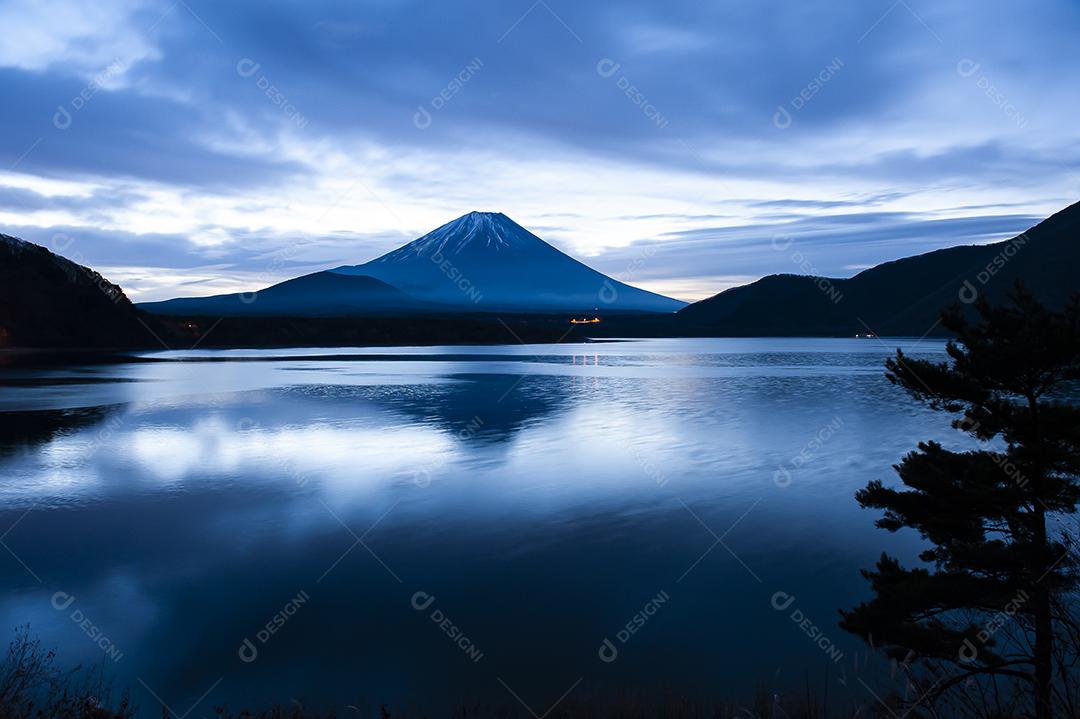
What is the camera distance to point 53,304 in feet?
239

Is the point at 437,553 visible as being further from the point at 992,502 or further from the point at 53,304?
the point at 53,304

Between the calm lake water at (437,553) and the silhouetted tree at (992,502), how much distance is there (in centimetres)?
94

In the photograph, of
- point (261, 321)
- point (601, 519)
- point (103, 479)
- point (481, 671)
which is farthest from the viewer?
point (261, 321)

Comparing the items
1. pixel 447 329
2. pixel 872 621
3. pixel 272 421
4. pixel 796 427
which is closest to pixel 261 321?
pixel 447 329

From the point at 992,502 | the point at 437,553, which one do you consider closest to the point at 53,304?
the point at 437,553

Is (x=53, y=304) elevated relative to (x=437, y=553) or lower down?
elevated

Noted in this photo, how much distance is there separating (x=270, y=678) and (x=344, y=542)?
4484mm

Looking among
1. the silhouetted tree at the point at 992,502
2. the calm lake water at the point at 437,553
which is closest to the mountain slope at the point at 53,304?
the calm lake water at the point at 437,553

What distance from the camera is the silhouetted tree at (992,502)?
258 inches

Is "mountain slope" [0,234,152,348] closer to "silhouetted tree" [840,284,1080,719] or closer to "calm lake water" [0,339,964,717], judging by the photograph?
"calm lake water" [0,339,964,717]

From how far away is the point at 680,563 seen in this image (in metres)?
10.5

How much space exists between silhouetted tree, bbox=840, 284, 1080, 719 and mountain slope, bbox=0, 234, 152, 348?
274 ft

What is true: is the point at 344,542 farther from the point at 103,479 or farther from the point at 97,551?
the point at 103,479

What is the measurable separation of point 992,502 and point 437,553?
7339mm
